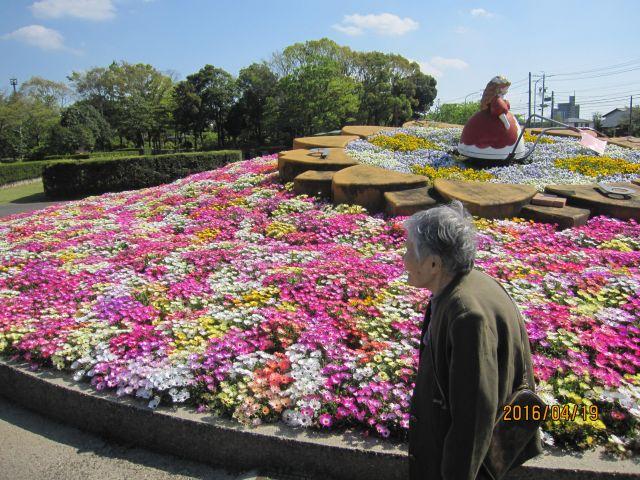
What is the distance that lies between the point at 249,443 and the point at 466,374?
1561 mm

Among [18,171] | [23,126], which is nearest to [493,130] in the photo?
[18,171]

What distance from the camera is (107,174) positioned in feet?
61.5

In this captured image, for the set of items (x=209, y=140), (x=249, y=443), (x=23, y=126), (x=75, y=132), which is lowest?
(x=249, y=443)

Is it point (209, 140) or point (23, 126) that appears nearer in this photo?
point (23, 126)

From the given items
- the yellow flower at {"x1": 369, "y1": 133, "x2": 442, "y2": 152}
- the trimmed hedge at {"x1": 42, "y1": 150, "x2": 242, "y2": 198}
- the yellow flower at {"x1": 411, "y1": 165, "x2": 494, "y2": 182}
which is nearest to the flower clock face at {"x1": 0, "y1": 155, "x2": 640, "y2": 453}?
the yellow flower at {"x1": 411, "y1": 165, "x2": 494, "y2": 182}

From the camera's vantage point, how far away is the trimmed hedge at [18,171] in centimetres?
2291

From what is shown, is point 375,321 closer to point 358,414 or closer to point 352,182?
point 358,414

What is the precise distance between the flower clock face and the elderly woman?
2.91 ft

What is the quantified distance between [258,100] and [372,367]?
128 ft

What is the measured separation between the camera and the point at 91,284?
184 inches

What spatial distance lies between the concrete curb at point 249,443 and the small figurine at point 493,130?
6.66m

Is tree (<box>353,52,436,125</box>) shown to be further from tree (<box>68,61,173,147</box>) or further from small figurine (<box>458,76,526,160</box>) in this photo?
small figurine (<box>458,76,526,160</box>)

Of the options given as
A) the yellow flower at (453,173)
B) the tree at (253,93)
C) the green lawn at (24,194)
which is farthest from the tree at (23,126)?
the yellow flower at (453,173)

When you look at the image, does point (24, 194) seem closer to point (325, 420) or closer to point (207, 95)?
point (325, 420)
